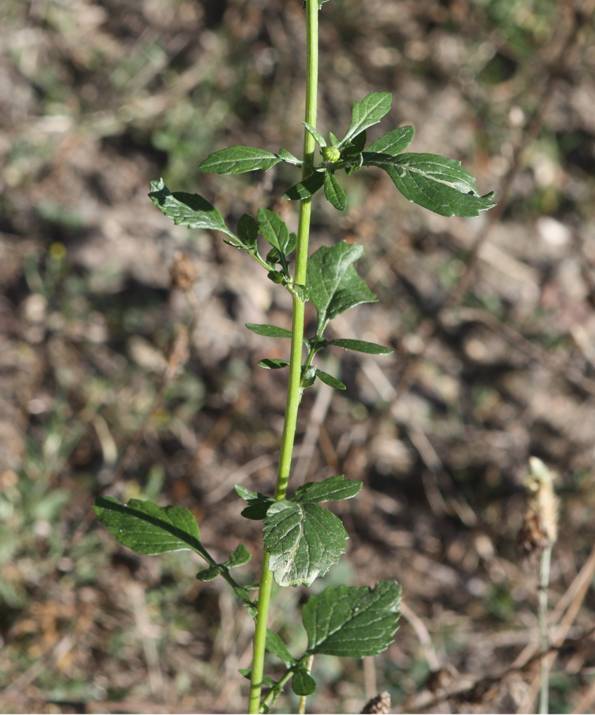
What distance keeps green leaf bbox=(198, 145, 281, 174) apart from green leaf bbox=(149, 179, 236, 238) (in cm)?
8

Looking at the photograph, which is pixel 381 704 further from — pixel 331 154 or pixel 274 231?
pixel 331 154

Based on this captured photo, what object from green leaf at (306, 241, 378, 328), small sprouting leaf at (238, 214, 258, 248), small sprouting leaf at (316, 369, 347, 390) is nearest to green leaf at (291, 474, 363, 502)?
small sprouting leaf at (316, 369, 347, 390)

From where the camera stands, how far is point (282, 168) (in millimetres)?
4121

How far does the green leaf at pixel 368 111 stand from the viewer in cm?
142

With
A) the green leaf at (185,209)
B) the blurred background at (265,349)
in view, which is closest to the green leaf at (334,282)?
the green leaf at (185,209)

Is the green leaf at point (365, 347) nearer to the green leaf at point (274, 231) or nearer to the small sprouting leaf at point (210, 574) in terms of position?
the green leaf at point (274, 231)

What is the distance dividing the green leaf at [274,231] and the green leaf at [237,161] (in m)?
0.14

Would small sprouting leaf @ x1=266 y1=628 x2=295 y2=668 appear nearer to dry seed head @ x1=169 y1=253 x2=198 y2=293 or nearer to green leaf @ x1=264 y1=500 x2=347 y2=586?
green leaf @ x1=264 y1=500 x2=347 y2=586

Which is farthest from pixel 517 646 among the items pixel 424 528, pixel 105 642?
pixel 105 642

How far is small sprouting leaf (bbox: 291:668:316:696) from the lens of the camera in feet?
5.13

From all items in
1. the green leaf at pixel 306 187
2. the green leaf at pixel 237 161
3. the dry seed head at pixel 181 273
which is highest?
the green leaf at pixel 237 161

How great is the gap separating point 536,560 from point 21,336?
2229mm

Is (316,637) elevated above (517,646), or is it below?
above

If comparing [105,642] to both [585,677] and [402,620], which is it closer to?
[402,620]
